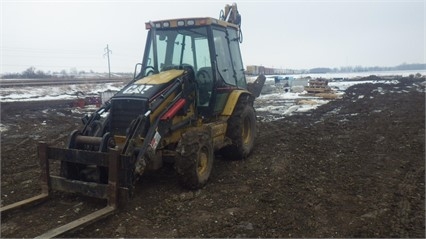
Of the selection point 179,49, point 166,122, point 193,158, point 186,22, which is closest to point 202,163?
point 193,158

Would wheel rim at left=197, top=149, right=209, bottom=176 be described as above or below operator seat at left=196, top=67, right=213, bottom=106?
below

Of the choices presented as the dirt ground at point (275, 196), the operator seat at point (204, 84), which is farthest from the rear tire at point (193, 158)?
the operator seat at point (204, 84)

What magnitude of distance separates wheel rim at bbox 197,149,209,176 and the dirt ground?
0.30 metres

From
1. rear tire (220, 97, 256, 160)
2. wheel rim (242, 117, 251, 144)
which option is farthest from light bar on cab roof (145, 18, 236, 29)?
wheel rim (242, 117, 251, 144)

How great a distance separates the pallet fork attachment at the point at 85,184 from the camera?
4.92 m

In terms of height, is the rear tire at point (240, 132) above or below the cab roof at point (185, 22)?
below

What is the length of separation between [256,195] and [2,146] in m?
7.27

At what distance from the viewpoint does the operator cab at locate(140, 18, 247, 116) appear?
6906mm

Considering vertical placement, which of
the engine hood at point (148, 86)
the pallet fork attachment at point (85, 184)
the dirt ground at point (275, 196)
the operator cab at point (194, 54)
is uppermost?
the operator cab at point (194, 54)

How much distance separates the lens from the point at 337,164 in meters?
7.37

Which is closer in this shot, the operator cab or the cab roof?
the cab roof

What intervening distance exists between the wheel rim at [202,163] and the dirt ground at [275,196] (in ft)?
0.98

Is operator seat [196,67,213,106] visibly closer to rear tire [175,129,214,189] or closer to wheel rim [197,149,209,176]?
rear tire [175,129,214,189]

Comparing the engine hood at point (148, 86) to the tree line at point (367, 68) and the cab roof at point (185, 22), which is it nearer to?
the cab roof at point (185, 22)
